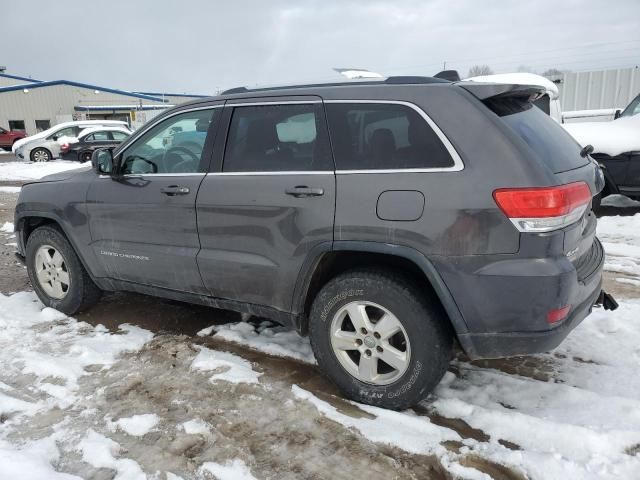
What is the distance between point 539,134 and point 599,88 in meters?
16.1

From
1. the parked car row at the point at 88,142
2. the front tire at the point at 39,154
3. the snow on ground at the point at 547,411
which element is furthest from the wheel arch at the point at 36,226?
the front tire at the point at 39,154

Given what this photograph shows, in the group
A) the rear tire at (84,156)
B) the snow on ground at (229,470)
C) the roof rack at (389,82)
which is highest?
the roof rack at (389,82)

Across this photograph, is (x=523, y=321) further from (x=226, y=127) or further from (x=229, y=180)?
(x=226, y=127)

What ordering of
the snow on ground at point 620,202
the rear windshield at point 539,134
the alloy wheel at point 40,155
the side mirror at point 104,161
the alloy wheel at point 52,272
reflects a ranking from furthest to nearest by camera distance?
the alloy wheel at point 40,155 → the snow on ground at point 620,202 → the alloy wheel at point 52,272 → the side mirror at point 104,161 → the rear windshield at point 539,134

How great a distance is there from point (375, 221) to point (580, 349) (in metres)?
1.90

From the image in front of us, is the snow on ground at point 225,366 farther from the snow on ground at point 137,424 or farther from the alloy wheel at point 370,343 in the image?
the alloy wheel at point 370,343

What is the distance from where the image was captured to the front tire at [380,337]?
2.76 m

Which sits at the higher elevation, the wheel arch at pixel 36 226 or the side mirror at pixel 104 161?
the side mirror at pixel 104 161

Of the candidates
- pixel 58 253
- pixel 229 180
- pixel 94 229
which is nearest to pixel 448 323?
pixel 229 180

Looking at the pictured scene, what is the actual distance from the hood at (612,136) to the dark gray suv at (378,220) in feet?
16.5

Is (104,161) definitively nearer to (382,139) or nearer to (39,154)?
(382,139)

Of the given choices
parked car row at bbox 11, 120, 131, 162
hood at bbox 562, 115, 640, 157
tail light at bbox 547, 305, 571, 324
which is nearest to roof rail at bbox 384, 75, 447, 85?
tail light at bbox 547, 305, 571, 324

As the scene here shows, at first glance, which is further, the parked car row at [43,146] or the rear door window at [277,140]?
the parked car row at [43,146]

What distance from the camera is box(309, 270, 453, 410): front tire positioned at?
276 cm
